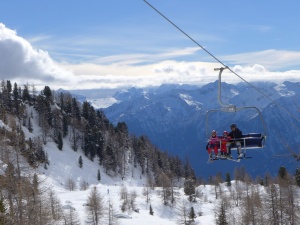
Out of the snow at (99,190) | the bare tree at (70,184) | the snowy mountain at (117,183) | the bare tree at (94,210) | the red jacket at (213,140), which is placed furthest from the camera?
the bare tree at (70,184)

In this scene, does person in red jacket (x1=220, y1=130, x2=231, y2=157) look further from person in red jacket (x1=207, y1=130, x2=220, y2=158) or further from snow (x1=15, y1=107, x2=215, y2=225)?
snow (x1=15, y1=107, x2=215, y2=225)

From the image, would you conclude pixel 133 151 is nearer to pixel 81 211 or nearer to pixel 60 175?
pixel 60 175

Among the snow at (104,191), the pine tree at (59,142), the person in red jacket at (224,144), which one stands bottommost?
the snow at (104,191)

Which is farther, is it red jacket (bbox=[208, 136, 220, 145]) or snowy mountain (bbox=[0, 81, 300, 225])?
snowy mountain (bbox=[0, 81, 300, 225])

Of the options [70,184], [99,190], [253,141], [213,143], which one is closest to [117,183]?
[70,184]

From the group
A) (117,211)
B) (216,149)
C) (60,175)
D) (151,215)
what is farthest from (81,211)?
(216,149)

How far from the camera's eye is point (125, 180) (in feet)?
424

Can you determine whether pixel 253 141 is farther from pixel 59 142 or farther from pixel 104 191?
→ pixel 59 142

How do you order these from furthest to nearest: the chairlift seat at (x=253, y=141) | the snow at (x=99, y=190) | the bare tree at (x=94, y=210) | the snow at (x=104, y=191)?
the snow at (x=104, y=191), the snow at (x=99, y=190), the bare tree at (x=94, y=210), the chairlift seat at (x=253, y=141)

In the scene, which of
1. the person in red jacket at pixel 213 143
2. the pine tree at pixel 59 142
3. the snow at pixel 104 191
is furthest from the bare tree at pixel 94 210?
the pine tree at pixel 59 142

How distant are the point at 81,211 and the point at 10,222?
175ft

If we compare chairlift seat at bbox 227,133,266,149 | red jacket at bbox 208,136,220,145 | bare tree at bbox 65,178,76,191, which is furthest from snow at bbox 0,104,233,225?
chairlift seat at bbox 227,133,266,149

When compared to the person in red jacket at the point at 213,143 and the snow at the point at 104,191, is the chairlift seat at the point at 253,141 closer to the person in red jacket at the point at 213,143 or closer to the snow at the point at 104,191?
the person in red jacket at the point at 213,143

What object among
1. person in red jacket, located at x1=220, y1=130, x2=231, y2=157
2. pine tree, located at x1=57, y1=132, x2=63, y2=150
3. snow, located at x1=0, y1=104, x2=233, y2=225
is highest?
person in red jacket, located at x1=220, y1=130, x2=231, y2=157
